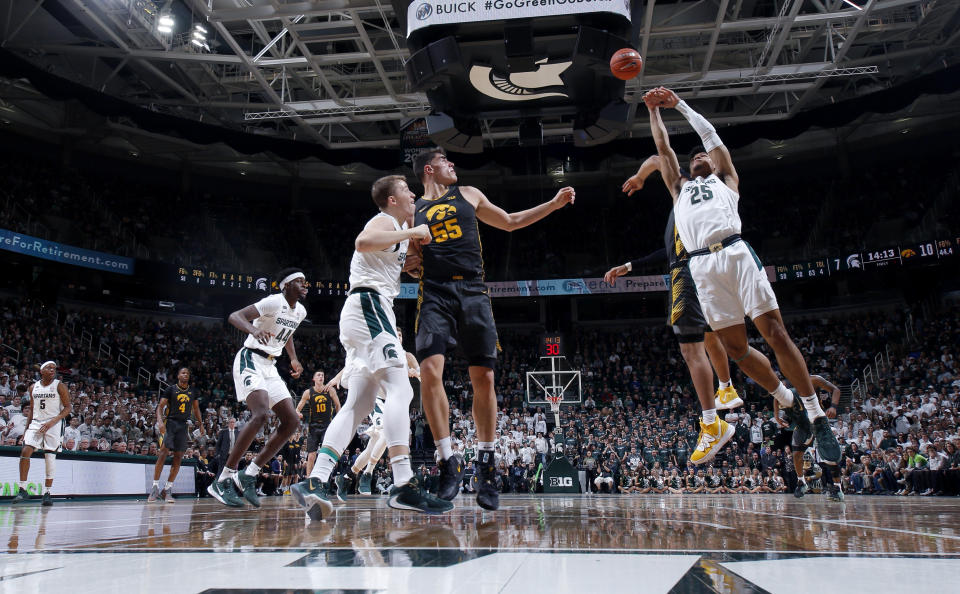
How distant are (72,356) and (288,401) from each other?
14.7 m

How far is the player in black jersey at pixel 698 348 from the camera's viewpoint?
4.49 meters

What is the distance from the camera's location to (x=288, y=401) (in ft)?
17.5

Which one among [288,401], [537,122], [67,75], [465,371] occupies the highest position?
[67,75]

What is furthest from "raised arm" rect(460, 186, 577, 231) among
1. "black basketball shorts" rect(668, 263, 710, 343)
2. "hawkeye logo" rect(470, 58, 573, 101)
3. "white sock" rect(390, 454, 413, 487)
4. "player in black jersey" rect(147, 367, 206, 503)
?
"hawkeye logo" rect(470, 58, 573, 101)

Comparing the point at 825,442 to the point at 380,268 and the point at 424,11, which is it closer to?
the point at 380,268

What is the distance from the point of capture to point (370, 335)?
3402 mm

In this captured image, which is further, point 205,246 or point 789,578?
point 205,246

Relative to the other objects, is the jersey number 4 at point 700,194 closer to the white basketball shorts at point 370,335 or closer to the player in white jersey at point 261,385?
the white basketball shorts at point 370,335

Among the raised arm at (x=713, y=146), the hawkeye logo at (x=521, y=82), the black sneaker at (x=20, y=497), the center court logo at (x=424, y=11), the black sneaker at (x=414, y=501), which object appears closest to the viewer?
the black sneaker at (x=414, y=501)

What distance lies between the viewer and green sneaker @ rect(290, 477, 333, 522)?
10.3 feet

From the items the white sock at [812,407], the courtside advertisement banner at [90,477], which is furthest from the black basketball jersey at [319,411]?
the white sock at [812,407]

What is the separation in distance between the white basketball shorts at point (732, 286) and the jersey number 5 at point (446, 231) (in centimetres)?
153

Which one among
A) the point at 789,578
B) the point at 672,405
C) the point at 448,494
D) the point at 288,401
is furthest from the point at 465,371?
the point at 789,578

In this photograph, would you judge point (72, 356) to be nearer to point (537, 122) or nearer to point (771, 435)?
point (537, 122)
